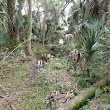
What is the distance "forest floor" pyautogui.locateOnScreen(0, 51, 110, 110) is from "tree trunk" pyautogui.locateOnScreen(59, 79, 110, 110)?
Answer: 16 cm

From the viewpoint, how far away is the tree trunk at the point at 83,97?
5.84 meters

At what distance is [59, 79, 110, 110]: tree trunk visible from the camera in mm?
5835

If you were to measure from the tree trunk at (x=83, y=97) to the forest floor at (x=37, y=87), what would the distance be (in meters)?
0.16

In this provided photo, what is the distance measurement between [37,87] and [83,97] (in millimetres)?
1586

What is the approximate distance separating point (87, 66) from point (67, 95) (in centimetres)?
143

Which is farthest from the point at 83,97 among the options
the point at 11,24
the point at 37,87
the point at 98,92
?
the point at 11,24

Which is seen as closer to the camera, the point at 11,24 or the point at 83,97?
the point at 83,97

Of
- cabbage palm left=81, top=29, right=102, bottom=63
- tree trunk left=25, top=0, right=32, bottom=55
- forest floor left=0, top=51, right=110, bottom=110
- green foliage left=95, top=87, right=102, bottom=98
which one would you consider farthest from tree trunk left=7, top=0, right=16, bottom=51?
green foliage left=95, top=87, right=102, bottom=98

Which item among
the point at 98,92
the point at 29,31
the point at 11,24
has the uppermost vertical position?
the point at 11,24

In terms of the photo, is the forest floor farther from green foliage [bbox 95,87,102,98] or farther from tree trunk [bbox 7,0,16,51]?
tree trunk [bbox 7,0,16,51]

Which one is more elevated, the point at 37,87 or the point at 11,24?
the point at 11,24

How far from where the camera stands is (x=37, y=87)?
707cm

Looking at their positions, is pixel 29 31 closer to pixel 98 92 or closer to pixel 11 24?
pixel 11 24

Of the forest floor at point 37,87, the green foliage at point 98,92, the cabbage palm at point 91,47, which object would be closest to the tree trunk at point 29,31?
the forest floor at point 37,87
